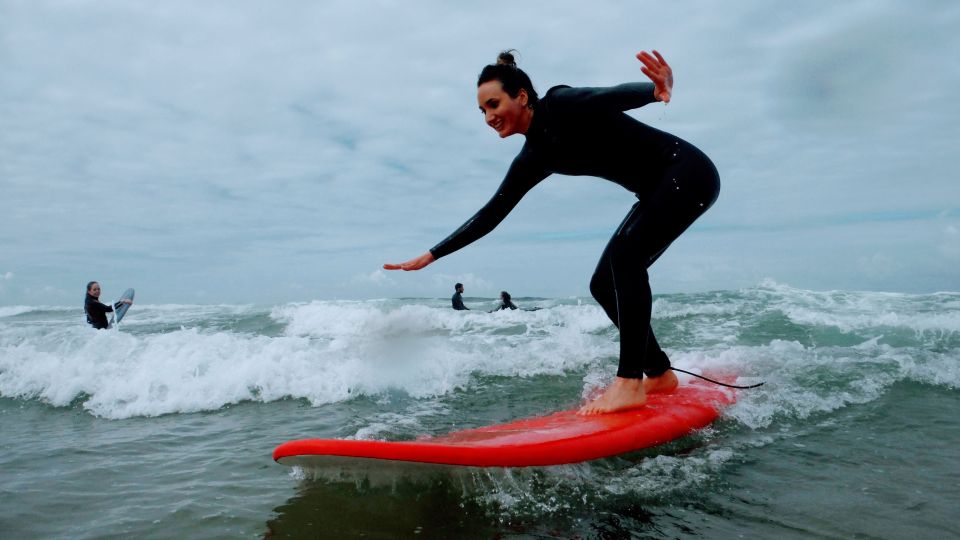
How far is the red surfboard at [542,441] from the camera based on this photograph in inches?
93.6

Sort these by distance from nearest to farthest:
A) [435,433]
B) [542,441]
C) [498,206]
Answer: [542,441] < [498,206] < [435,433]

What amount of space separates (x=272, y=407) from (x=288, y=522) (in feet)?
10.5

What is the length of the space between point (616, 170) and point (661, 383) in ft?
5.08

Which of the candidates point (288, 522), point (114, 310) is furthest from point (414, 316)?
Answer: point (114, 310)

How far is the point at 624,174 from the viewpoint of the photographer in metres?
3.50

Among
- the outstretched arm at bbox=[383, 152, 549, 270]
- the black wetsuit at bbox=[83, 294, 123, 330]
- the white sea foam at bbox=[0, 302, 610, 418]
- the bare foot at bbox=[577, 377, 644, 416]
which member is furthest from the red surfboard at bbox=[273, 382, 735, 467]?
the black wetsuit at bbox=[83, 294, 123, 330]

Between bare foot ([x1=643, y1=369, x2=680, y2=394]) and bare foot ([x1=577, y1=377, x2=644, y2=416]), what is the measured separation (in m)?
0.56

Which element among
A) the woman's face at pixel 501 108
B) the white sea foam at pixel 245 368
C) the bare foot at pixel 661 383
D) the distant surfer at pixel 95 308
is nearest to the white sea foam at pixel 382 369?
the white sea foam at pixel 245 368

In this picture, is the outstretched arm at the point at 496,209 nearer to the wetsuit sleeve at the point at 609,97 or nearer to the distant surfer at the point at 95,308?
the wetsuit sleeve at the point at 609,97

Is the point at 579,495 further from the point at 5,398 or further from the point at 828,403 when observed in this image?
the point at 5,398

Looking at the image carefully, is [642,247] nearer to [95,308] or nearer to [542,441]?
[542,441]

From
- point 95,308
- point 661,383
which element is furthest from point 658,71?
point 95,308

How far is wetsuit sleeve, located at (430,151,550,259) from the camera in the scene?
3408 mm

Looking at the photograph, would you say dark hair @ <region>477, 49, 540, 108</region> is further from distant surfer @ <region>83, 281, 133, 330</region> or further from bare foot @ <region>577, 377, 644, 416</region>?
distant surfer @ <region>83, 281, 133, 330</region>
